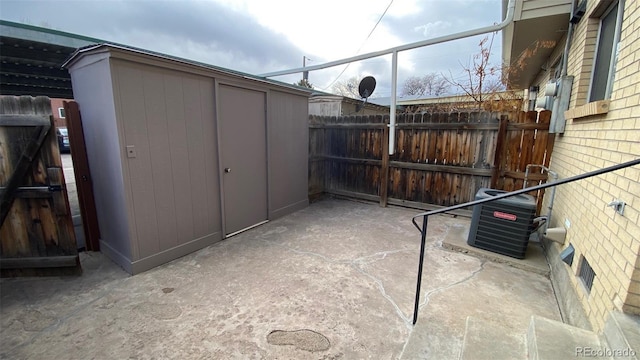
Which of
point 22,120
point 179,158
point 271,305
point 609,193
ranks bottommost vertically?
point 271,305

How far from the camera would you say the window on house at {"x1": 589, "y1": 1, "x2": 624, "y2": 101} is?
212 cm

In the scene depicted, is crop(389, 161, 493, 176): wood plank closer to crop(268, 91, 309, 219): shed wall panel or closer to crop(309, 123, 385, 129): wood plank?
crop(309, 123, 385, 129): wood plank

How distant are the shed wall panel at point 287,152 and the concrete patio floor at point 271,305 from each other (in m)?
1.33

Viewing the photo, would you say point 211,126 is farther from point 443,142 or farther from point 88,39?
point 443,142

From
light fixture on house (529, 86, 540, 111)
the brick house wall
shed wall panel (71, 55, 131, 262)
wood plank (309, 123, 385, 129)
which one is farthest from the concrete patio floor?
light fixture on house (529, 86, 540, 111)

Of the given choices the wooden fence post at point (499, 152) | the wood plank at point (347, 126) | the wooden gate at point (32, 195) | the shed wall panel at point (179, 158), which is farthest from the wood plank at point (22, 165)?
the wooden fence post at point (499, 152)

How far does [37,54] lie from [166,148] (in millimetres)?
2293

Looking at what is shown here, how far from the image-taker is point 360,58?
4875 millimetres

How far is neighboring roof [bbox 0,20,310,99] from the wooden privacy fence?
1.79m

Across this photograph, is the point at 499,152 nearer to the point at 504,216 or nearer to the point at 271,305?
the point at 504,216

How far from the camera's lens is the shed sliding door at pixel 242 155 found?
138 inches

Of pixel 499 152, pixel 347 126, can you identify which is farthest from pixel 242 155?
pixel 499 152

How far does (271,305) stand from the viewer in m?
2.21

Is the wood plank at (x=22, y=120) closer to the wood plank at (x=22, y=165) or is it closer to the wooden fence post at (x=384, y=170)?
the wood plank at (x=22, y=165)
